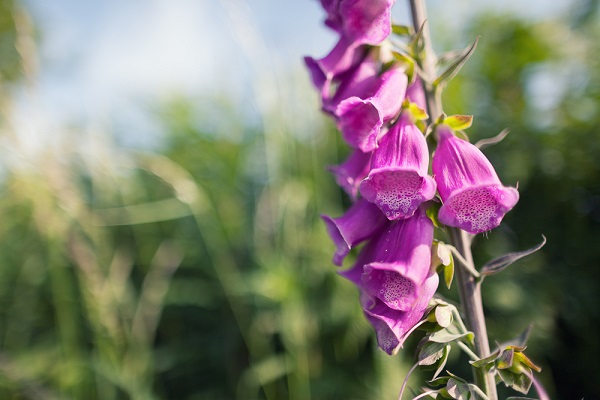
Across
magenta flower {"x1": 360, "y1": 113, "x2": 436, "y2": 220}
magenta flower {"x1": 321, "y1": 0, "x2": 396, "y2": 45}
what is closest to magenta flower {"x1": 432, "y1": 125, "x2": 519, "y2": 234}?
magenta flower {"x1": 360, "y1": 113, "x2": 436, "y2": 220}

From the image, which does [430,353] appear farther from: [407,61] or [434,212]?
[407,61]

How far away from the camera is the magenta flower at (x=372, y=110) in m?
0.45

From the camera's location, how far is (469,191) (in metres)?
0.43

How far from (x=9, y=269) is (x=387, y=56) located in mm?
1676

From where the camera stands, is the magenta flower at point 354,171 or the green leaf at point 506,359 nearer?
the green leaf at point 506,359

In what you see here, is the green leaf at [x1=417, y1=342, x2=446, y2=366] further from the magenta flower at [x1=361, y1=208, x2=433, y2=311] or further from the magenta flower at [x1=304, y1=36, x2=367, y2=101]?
the magenta flower at [x1=304, y1=36, x2=367, y2=101]

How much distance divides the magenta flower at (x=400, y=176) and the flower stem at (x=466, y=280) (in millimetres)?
44

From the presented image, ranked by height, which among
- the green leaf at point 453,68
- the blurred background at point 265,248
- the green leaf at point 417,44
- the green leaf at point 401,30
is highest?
the green leaf at point 401,30

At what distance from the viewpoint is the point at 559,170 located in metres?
1.17

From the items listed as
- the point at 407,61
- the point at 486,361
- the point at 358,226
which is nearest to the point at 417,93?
the point at 407,61

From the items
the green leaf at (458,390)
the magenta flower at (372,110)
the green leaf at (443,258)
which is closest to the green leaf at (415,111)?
the magenta flower at (372,110)

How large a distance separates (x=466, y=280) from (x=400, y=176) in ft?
0.35

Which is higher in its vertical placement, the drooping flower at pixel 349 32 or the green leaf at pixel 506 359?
the drooping flower at pixel 349 32

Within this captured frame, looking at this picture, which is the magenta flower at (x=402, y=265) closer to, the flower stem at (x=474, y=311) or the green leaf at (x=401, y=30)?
the flower stem at (x=474, y=311)
